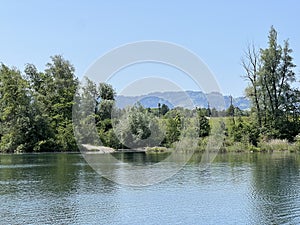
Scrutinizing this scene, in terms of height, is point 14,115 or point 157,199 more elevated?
point 14,115

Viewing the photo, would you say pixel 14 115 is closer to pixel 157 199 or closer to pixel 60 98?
pixel 60 98

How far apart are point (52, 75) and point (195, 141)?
36362mm

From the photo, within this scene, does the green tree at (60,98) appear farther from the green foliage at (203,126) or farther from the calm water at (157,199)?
the calm water at (157,199)

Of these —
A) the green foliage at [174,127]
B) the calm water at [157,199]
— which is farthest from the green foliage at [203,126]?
the calm water at [157,199]

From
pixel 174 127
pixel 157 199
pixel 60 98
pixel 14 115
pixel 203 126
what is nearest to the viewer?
pixel 157 199

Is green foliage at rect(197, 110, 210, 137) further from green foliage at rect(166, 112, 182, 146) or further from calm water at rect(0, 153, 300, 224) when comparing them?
calm water at rect(0, 153, 300, 224)

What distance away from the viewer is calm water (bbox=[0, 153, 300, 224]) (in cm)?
1703

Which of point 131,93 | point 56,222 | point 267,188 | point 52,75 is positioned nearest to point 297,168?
point 267,188

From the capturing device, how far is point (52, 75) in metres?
77.2

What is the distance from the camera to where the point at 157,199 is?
20.8m

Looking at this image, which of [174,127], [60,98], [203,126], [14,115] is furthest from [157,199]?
[60,98]

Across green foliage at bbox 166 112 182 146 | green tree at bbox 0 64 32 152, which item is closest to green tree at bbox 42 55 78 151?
green tree at bbox 0 64 32 152

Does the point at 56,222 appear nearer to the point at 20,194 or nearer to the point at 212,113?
the point at 20,194

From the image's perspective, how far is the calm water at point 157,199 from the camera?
1703 cm
